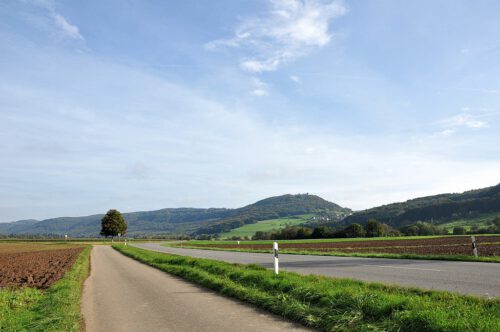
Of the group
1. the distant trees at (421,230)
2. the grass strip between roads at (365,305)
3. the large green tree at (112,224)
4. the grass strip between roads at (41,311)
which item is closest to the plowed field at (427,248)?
the grass strip between roads at (365,305)

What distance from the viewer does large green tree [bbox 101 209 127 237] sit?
116m

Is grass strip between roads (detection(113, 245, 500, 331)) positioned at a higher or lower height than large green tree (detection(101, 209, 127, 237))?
lower

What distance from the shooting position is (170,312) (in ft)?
30.7

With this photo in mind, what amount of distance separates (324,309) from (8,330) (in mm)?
6933

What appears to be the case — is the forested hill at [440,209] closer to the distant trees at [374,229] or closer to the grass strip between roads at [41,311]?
the distant trees at [374,229]

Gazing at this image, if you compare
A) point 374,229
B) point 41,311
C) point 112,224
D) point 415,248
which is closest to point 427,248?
point 415,248

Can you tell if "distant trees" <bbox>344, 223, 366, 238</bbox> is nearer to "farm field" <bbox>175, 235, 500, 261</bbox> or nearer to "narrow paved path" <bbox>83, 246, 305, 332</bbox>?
"farm field" <bbox>175, 235, 500, 261</bbox>

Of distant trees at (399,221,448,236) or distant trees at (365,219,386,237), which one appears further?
distant trees at (399,221,448,236)

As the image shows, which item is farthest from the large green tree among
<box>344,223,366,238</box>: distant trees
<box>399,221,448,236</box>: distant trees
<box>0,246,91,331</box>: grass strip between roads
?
<box>0,246,91,331</box>: grass strip between roads

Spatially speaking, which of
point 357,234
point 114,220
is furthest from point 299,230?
point 114,220

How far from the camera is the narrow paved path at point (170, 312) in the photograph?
25.7 feet

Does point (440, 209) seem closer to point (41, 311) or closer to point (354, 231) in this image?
point (354, 231)

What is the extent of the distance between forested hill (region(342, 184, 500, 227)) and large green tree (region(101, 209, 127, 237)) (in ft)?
307

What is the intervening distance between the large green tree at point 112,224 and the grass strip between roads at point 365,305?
4408 inches
